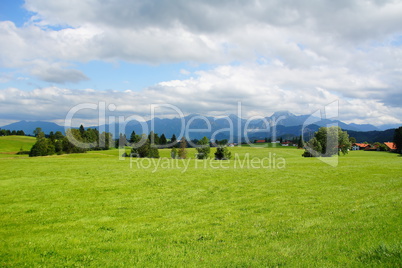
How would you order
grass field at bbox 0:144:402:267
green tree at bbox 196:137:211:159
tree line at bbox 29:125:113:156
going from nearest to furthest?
grass field at bbox 0:144:402:267, tree line at bbox 29:125:113:156, green tree at bbox 196:137:211:159

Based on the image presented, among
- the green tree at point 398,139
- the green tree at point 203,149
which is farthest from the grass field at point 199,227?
the green tree at point 398,139

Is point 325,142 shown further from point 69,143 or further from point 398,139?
point 69,143

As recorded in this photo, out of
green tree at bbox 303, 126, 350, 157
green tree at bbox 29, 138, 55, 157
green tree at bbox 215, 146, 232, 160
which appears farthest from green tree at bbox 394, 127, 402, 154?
green tree at bbox 29, 138, 55, 157

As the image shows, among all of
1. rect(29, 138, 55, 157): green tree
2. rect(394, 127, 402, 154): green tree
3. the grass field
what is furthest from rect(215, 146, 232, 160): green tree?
rect(394, 127, 402, 154): green tree

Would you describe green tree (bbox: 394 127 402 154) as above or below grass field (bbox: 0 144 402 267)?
above

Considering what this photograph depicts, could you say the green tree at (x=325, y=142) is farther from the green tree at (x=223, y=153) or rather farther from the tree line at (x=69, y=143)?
the tree line at (x=69, y=143)

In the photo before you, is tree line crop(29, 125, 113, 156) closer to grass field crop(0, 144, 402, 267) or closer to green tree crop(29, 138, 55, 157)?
green tree crop(29, 138, 55, 157)

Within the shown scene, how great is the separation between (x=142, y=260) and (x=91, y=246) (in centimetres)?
265

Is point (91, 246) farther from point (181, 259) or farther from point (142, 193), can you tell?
point (142, 193)

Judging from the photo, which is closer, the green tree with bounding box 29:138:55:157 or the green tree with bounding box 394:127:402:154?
the green tree with bounding box 29:138:55:157

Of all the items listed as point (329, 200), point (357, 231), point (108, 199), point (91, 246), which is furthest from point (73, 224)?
point (329, 200)

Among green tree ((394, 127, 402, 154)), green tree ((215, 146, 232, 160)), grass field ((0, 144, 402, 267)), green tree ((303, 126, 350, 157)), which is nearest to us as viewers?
grass field ((0, 144, 402, 267))

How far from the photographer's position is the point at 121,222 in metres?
13.8

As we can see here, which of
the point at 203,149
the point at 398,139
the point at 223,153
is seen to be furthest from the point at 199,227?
the point at 398,139
